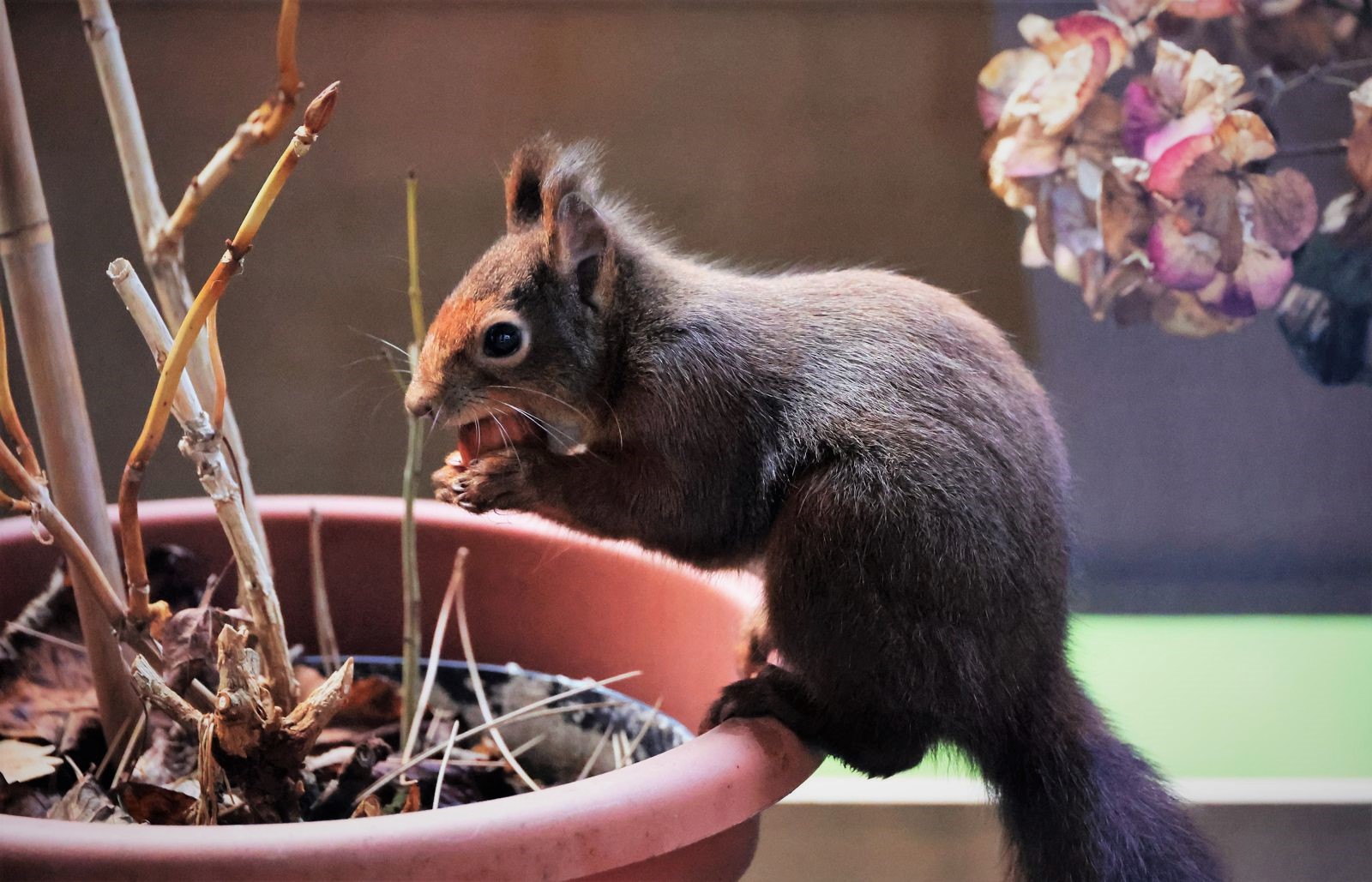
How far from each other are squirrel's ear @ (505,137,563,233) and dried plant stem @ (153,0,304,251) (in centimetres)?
20

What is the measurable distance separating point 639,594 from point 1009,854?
0.40 meters

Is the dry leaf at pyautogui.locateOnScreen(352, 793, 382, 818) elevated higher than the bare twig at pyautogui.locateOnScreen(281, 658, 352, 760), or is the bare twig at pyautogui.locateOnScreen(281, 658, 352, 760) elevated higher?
the bare twig at pyautogui.locateOnScreen(281, 658, 352, 760)

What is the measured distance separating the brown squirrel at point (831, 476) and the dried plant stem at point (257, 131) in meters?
0.20

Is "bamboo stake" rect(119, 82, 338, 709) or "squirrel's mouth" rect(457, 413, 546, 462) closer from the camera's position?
"bamboo stake" rect(119, 82, 338, 709)

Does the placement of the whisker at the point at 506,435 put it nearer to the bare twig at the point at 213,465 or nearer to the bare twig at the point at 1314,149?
the bare twig at the point at 213,465

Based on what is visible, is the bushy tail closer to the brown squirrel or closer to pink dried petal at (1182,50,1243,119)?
the brown squirrel

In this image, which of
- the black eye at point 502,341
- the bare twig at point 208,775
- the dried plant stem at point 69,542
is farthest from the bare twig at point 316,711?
the black eye at point 502,341

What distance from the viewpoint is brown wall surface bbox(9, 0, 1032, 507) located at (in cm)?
97

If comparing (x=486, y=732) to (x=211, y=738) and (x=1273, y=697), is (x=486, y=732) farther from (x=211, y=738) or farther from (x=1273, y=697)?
(x=1273, y=697)

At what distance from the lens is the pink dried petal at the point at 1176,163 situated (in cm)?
96

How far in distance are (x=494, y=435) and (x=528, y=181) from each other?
213mm

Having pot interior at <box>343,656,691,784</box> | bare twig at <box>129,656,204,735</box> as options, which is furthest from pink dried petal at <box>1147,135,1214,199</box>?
bare twig at <box>129,656,204,735</box>

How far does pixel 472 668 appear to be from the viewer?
43.2 inches

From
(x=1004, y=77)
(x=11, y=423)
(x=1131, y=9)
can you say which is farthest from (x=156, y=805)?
(x=1131, y=9)
